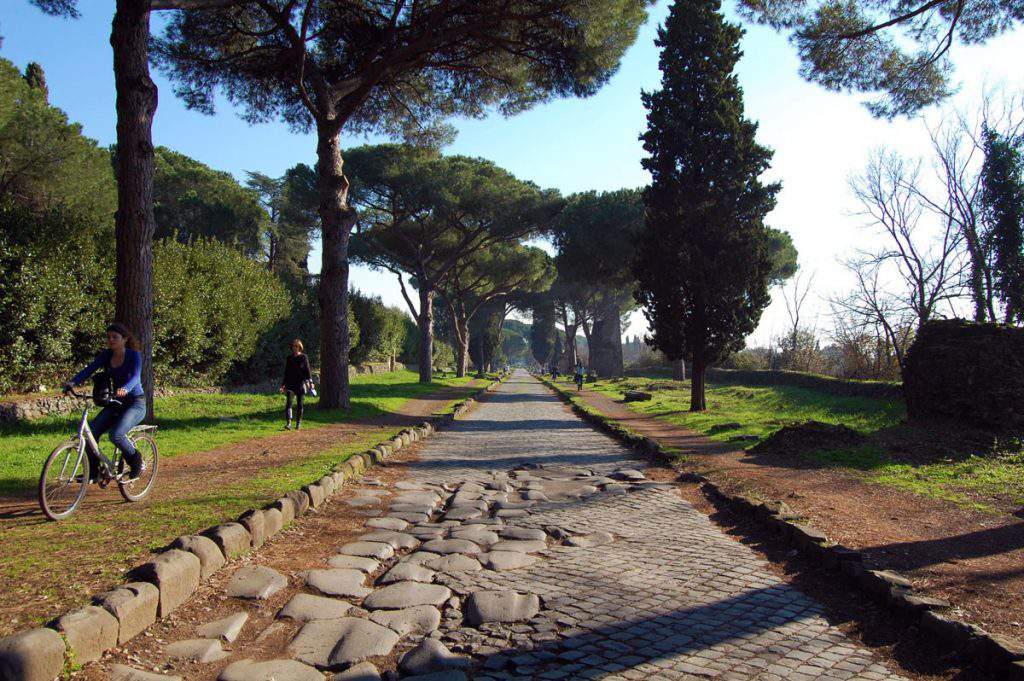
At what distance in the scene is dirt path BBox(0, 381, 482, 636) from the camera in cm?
326

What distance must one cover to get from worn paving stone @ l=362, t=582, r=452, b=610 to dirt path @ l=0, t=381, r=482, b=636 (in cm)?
143

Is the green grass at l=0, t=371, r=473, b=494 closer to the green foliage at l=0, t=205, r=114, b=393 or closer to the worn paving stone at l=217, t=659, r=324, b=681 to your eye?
the green foliage at l=0, t=205, r=114, b=393

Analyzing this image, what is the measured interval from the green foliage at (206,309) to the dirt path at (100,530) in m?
7.58

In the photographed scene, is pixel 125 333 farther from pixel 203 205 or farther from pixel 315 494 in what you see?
pixel 203 205

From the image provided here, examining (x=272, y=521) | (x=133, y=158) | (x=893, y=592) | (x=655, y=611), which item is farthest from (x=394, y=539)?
(x=133, y=158)

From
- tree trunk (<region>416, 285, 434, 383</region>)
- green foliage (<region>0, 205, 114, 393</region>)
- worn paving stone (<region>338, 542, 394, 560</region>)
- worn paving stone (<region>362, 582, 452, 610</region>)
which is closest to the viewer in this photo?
worn paving stone (<region>362, 582, 452, 610</region>)

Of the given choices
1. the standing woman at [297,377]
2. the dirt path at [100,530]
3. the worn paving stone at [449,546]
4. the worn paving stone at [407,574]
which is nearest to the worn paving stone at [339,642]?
the worn paving stone at [407,574]

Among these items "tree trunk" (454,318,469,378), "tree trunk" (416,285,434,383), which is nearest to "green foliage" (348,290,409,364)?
"tree trunk" (416,285,434,383)

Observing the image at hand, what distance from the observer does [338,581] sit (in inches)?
161

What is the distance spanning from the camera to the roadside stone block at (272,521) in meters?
4.98

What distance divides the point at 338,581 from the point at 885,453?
26.8 feet

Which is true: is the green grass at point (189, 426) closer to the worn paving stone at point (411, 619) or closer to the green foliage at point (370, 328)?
the worn paving stone at point (411, 619)

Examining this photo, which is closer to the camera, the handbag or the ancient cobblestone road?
the ancient cobblestone road

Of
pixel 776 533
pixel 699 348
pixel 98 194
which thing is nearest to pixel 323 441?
pixel 776 533
